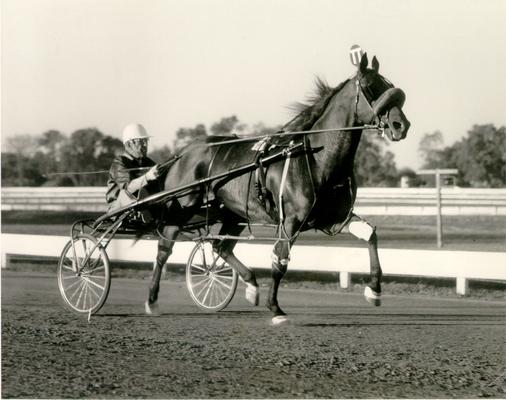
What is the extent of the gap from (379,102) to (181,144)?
10814 millimetres

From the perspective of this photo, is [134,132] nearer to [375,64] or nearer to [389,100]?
[375,64]

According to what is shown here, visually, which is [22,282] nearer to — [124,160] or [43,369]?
[124,160]

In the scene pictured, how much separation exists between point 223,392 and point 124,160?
13.8 feet

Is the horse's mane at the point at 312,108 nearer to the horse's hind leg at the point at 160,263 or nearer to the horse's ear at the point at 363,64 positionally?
the horse's ear at the point at 363,64

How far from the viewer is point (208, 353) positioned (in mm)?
6598

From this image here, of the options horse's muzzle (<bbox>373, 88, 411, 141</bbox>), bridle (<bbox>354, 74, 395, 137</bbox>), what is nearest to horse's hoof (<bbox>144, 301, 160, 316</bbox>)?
bridle (<bbox>354, 74, 395, 137</bbox>)

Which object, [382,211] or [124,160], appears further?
[382,211]

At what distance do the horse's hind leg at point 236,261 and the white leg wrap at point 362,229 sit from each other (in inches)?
55.8

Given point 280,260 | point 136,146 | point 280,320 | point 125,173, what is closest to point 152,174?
point 125,173

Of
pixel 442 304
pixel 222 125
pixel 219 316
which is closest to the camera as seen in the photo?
pixel 219 316

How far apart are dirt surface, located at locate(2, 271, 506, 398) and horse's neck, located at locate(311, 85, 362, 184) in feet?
4.97

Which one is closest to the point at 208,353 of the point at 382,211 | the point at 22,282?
the point at 22,282

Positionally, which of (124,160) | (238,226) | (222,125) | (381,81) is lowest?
(238,226)

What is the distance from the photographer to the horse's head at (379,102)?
6973 mm
